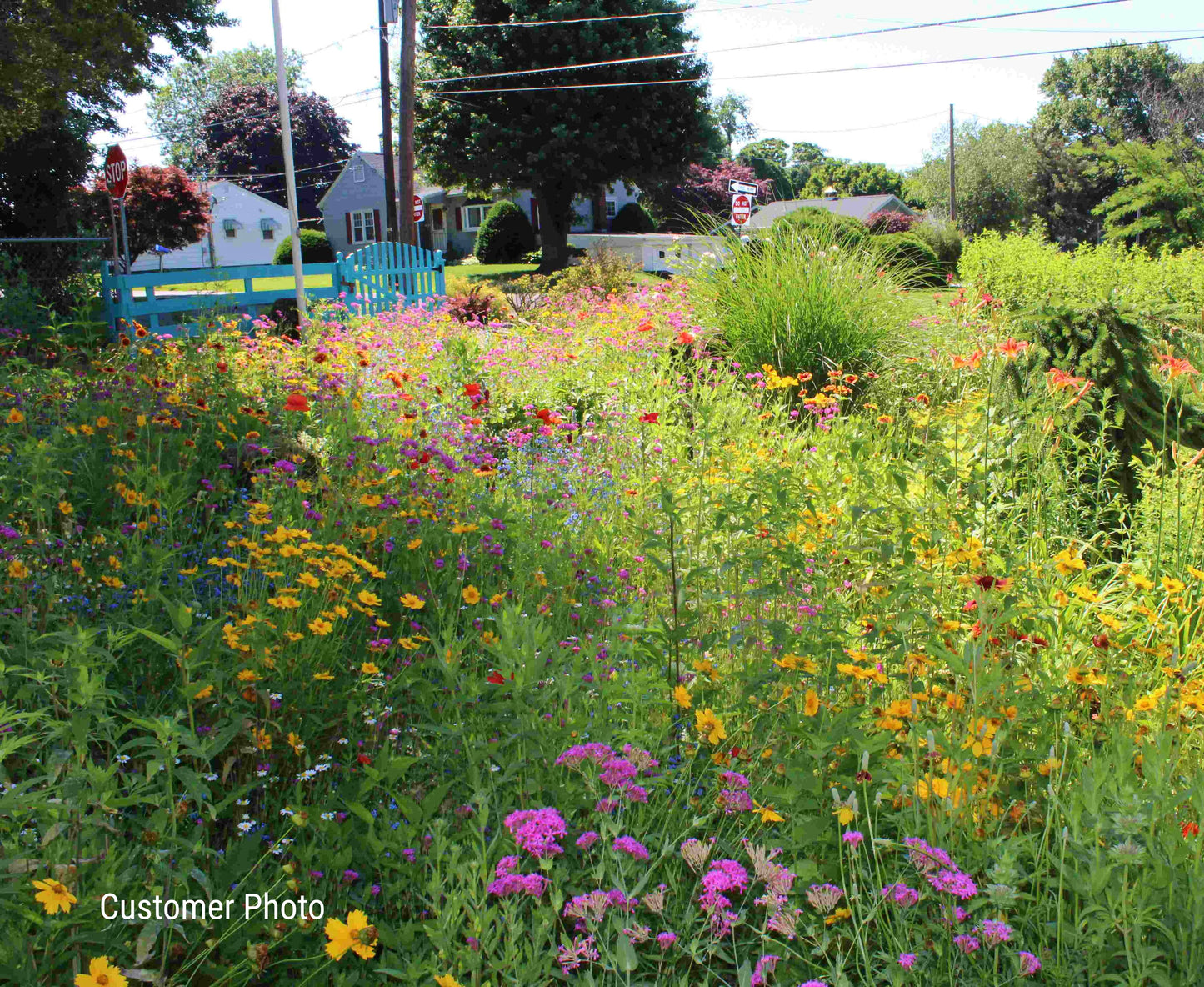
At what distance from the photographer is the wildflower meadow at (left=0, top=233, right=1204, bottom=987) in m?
1.65

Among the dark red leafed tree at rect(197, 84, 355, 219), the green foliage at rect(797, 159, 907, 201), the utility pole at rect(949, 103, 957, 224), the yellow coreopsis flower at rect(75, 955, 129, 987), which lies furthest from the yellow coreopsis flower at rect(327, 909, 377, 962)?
the green foliage at rect(797, 159, 907, 201)

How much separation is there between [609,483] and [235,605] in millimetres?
1869

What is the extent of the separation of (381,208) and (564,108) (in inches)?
1083

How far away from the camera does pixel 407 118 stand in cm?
1786

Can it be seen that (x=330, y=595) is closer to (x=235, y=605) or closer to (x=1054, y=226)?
(x=235, y=605)

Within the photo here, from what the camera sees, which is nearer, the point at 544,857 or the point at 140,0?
the point at 544,857

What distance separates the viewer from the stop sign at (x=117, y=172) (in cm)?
1378

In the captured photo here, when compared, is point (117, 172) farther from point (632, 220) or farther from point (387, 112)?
point (632, 220)

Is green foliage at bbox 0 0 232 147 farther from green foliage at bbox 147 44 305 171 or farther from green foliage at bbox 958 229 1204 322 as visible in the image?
green foliage at bbox 147 44 305 171

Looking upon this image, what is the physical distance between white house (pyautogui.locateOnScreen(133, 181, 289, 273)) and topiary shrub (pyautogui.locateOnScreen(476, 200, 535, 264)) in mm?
19769

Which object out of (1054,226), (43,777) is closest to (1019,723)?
(43,777)

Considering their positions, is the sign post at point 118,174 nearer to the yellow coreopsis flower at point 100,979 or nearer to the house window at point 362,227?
the yellow coreopsis flower at point 100,979

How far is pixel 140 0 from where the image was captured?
17.7 metres

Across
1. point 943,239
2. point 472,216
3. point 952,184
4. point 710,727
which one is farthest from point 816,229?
point 472,216
